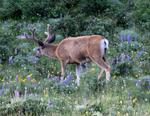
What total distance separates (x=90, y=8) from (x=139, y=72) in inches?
233

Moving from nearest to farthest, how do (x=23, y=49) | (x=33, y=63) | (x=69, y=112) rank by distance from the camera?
(x=69, y=112), (x=33, y=63), (x=23, y=49)

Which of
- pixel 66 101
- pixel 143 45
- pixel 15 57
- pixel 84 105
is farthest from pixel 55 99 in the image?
pixel 143 45

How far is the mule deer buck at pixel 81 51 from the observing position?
1259cm

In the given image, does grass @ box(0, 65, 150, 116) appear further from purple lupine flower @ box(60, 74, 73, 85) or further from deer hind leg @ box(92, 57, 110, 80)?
deer hind leg @ box(92, 57, 110, 80)

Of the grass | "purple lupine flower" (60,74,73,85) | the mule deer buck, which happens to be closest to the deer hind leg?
the mule deer buck

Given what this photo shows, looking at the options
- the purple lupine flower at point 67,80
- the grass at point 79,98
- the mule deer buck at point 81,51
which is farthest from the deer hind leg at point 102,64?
the purple lupine flower at point 67,80

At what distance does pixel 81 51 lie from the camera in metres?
12.9

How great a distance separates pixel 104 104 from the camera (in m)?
9.53

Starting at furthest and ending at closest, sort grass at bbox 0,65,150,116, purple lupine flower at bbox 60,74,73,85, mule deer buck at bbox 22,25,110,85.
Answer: mule deer buck at bbox 22,25,110,85
purple lupine flower at bbox 60,74,73,85
grass at bbox 0,65,150,116

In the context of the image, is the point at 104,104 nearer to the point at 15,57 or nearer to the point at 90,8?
the point at 15,57

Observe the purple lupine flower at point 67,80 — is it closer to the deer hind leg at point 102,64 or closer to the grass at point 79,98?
the grass at point 79,98

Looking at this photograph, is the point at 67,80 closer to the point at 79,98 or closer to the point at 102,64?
the point at 102,64

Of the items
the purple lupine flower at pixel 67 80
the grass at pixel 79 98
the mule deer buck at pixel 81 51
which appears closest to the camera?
the grass at pixel 79 98

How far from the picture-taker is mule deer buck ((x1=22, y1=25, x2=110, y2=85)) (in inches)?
496
